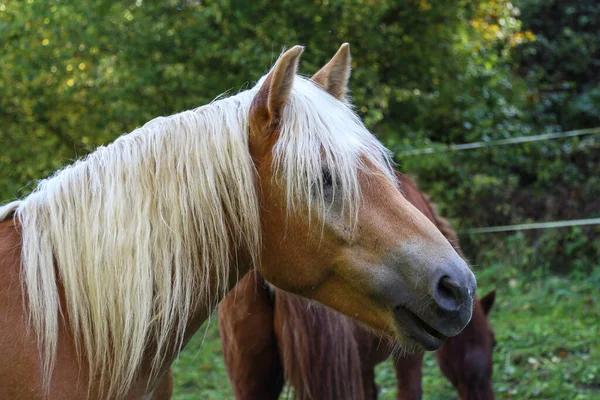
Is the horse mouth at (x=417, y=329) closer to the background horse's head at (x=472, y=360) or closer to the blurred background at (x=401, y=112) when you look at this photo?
the background horse's head at (x=472, y=360)

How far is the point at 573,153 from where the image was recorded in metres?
8.95

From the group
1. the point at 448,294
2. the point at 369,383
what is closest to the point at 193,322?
the point at 448,294

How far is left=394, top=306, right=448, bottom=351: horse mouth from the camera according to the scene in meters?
2.14

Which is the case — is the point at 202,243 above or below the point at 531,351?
above

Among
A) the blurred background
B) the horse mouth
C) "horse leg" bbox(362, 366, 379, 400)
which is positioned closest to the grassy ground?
the blurred background

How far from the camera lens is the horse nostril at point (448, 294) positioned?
79.7 inches

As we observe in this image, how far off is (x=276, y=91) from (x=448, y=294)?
816 millimetres

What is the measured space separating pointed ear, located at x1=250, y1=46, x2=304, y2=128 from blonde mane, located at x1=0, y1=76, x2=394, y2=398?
0.04 metres

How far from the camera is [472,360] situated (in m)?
4.39

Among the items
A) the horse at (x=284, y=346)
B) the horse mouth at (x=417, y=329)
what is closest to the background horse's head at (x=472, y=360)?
the horse at (x=284, y=346)

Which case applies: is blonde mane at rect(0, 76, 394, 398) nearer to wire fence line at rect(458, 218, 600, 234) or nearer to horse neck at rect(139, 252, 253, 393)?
horse neck at rect(139, 252, 253, 393)

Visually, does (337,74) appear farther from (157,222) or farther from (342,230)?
(157,222)

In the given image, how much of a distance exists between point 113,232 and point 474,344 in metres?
2.95

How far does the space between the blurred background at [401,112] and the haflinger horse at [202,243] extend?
12.5ft
